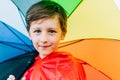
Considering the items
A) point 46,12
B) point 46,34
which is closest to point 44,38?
point 46,34

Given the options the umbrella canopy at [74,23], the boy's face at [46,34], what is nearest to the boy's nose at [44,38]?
the boy's face at [46,34]

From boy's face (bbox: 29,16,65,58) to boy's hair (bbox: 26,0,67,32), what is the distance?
2 centimetres

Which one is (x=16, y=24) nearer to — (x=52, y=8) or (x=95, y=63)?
(x=52, y=8)

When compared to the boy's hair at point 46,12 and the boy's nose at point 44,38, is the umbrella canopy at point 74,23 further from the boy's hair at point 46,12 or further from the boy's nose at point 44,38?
the boy's nose at point 44,38

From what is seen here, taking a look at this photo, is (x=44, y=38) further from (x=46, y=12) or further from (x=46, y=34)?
(x=46, y=12)

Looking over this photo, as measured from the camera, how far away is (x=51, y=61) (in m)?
2.18

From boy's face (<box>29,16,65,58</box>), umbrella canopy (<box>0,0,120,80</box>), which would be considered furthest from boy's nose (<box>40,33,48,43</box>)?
umbrella canopy (<box>0,0,120,80</box>)

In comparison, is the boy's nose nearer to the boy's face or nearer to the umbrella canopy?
the boy's face

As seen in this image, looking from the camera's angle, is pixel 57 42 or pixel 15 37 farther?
pixel 15 37

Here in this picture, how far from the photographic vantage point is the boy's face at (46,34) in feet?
7.00

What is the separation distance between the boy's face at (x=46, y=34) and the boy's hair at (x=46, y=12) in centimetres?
2

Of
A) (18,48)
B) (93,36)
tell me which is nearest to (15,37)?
(18,48)

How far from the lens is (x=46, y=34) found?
214 cm

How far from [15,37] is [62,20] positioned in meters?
0.35
